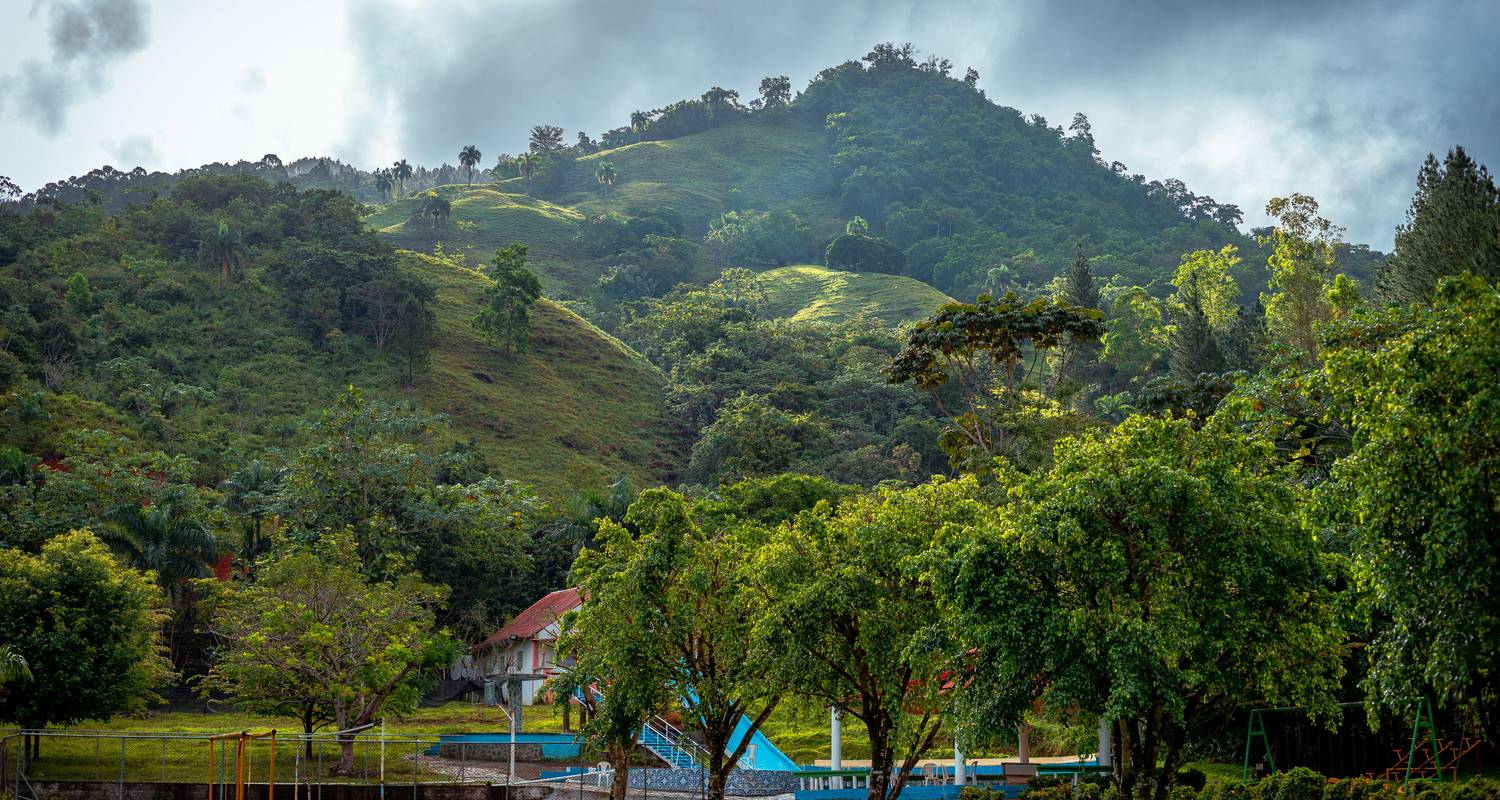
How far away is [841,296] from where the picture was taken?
15012cm

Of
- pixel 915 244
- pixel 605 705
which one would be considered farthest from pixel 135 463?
pixel 915 244

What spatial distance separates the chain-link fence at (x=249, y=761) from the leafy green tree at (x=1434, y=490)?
23.4m

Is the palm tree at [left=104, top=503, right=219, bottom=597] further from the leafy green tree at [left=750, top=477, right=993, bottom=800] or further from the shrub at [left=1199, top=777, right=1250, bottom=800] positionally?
the shrub at [left=1199, top=777, right=1250, bottom=800]

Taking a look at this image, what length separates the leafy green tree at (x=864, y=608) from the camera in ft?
77.7

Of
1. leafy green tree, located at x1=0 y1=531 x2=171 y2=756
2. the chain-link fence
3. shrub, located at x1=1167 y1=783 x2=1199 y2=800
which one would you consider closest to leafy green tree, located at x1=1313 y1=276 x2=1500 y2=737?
shrub, located at x1=1167 y1=783 x2=1199 y2=800

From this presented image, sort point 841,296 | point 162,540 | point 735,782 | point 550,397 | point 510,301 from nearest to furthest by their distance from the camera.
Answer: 1. point 735,782
2. point 162,540
3. point 510,301
4. point 550,397
5. point 841,296

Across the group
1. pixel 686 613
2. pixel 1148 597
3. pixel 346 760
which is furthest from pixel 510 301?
pixel 1148 597

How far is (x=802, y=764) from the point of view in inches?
1666

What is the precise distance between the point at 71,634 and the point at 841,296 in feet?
397

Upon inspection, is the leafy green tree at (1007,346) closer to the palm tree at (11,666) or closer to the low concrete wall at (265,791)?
the low concrete wall at (265,791)

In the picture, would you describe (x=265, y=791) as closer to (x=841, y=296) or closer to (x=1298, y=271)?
(x=1298, y=271)

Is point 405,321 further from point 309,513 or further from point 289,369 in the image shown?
point 309,513

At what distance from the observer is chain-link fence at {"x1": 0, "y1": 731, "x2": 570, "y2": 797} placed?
1268 inches

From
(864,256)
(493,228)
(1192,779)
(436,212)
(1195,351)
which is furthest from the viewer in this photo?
(493,228)
